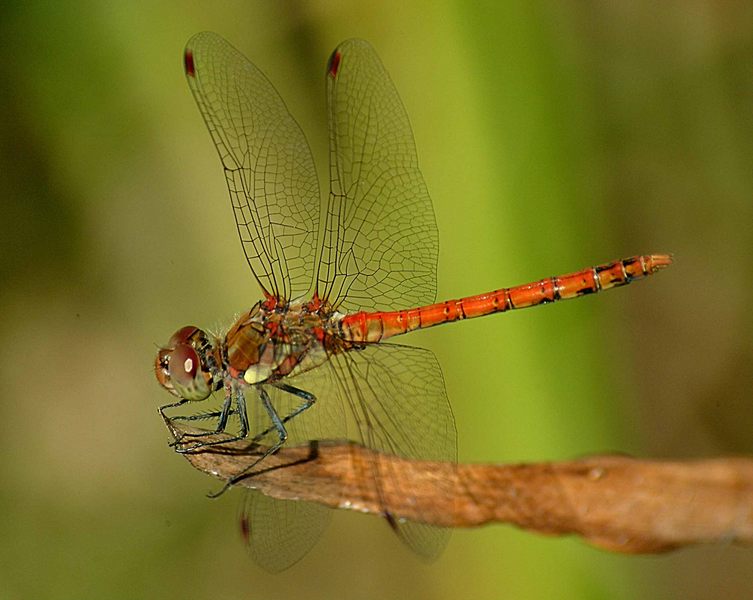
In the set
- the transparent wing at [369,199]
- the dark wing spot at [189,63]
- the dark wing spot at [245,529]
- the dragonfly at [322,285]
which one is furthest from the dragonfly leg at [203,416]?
the dark wing spot at [189,63]

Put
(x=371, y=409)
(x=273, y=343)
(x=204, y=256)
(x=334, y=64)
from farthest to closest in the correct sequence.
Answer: (x=204, y=256), (x=334, y=64), (x=273, y=343), (x=371, y=409)

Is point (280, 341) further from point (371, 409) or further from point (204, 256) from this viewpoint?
point (204, 256)

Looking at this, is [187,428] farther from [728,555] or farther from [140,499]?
[728,555]

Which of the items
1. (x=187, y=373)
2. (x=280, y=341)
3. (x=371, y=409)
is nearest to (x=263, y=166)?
(x=280, y=341)

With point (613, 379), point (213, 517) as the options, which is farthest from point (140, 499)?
point (613, 379)

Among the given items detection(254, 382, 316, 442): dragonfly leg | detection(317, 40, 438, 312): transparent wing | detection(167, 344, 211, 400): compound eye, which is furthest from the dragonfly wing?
detection(317, 40, 438, 312): transparent wing

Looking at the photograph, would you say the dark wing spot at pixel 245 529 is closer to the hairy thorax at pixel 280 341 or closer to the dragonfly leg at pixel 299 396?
the dragonfly leg at pixel 299 396
